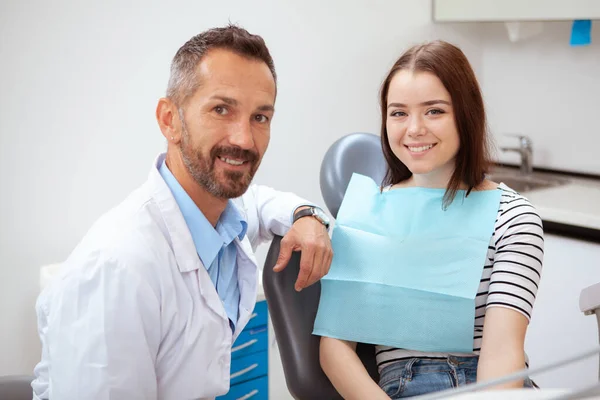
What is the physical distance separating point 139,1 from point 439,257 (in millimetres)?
1550

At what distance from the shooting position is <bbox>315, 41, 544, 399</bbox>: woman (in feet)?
4.66

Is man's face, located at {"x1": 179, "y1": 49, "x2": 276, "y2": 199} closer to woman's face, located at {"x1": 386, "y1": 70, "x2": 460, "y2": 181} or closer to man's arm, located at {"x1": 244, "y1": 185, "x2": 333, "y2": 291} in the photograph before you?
man's arm, located at {"x1": 244, "y1": 185, "x2": 333, "y2": 291}

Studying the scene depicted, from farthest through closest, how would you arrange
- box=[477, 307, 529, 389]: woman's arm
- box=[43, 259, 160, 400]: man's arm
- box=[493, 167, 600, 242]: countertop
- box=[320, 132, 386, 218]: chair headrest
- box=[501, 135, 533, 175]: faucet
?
box=[501, 135, 533, 175]: faucet < box=[493, 167, 600, 242]: countertop < box=[320, 132, 386, 218]: chair headrest < box=[477, 307, 529, 389]: woman's arm < box=[43, 259, 160, 400]: man's arm

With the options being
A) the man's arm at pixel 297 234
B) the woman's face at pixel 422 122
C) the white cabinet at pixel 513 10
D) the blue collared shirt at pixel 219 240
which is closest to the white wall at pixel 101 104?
the white cabinet at pixel 513 10

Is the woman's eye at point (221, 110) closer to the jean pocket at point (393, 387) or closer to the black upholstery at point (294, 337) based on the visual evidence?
the black upholstery at point (294, 337)

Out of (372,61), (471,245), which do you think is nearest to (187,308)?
(471,245)

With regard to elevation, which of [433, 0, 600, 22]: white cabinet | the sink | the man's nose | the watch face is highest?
[433, 0, 600, 22]: white cabinet

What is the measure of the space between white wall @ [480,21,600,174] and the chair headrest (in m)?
1.62

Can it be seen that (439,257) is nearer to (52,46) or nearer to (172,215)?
(172,215)

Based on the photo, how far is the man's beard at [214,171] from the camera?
1418mm

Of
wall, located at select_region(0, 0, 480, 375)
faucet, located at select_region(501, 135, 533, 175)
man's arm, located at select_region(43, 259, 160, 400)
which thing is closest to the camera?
man's arm, located at select_region(43, 259, 160, 400)

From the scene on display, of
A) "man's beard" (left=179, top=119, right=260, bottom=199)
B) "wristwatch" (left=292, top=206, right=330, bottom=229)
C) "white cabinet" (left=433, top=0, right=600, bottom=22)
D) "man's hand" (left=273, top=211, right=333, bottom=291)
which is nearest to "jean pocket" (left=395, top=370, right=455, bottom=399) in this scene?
"man's hand" (left=273, top=211, right=333, bottom=291)

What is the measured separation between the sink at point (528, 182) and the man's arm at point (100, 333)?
2.14 metres

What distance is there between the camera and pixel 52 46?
2393mm
